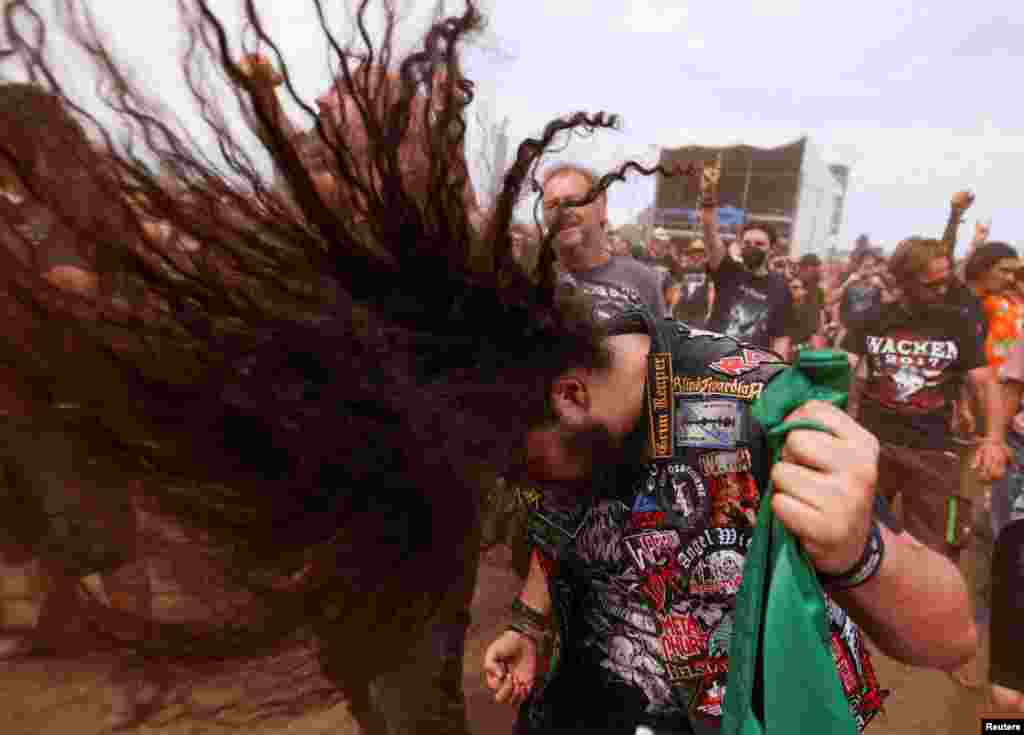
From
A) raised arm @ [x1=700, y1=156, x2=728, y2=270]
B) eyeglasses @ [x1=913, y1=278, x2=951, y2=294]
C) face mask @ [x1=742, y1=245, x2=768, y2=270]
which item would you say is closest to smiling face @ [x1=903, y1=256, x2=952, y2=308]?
eyeglasses @ [x1=913, y1=278, x2=951, y2=294]

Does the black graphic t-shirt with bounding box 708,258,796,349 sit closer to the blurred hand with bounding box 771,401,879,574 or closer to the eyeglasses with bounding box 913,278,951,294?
the eyeglasses with bounding box 913,278,951,294

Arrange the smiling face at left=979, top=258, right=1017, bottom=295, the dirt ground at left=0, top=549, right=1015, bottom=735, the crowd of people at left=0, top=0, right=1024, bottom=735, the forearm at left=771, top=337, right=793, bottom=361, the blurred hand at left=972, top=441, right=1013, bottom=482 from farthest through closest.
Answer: the forearm at left=771, top=337, right=793, bottom=361 → the smiling face at left=979, top=258, right=1017, bottom=295 → the blurred hand at left=972, top=441, right=1013, bottom=482 → the dirt ground at left=0, top=549, right=1015, bottom=735 → the crowd of people at left=0, top=0, right=1024, bottom=735

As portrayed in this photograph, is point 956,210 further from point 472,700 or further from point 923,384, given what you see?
point 472,700

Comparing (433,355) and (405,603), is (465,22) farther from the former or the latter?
(405,603)

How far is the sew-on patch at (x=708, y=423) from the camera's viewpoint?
50.6 inches

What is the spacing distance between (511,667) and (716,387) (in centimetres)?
98

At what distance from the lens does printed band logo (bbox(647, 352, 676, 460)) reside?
1.33 meters

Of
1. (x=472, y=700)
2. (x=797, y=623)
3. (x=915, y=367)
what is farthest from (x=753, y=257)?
(x=797, y=623)

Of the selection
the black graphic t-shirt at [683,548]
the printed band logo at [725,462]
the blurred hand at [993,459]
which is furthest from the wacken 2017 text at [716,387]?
the blurred hand at [993,459]

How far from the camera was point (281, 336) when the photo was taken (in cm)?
112

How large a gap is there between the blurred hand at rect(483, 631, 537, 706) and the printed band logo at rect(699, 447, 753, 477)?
806 millimetres

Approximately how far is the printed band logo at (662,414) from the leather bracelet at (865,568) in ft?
1.27

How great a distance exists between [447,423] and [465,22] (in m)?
0.71

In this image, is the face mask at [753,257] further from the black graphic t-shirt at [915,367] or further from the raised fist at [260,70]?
the raised fist at [260,70]
